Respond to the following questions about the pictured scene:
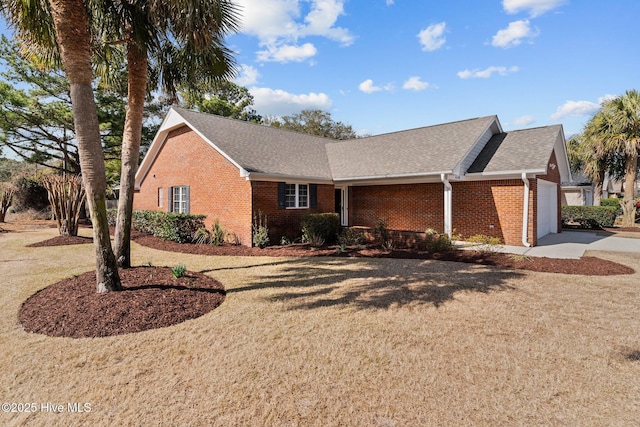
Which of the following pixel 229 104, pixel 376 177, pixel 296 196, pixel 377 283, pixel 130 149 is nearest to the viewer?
pixel 377 283

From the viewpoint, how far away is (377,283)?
23.5 feet

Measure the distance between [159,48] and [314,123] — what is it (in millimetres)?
36274

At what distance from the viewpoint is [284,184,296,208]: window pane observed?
13.3 meters

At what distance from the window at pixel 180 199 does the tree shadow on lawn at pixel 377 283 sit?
8324mm

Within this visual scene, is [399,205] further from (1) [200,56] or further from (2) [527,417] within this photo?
(2) [527,417]

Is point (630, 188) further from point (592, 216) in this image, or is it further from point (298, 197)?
point (298, 197)

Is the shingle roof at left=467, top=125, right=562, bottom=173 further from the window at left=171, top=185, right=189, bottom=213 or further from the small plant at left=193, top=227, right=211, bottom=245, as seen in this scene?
the window at left=171, top=185, right=189, bottom=213

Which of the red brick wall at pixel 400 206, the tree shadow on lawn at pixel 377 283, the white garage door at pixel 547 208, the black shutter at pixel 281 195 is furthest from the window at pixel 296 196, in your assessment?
the white garage door at pixel 547 208

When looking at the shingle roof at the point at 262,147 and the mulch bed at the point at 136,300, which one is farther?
the shingle roof at the point at 262,147

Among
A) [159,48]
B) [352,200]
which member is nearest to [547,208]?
[352,200]

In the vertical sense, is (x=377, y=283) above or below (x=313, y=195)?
below

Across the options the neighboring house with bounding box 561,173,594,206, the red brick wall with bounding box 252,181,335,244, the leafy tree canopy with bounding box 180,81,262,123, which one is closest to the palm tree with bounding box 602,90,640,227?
the neighboring house with bounding box 561,173,594,206

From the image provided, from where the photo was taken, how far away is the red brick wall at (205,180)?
12.3 metres

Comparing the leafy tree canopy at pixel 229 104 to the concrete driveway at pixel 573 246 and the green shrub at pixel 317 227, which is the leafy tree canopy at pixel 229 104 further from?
the concrete driveway at pixel 573 246
